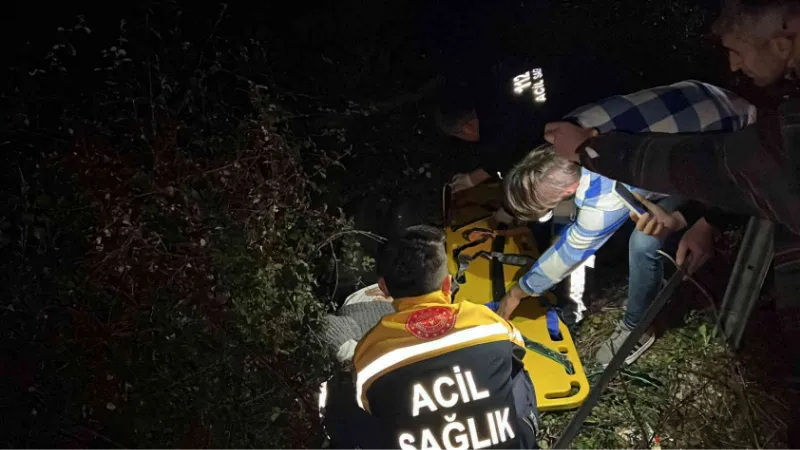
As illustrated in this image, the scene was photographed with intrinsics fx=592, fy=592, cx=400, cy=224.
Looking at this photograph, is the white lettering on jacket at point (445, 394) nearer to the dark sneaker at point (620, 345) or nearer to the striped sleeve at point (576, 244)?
the striped sleeve at point (576, 244)

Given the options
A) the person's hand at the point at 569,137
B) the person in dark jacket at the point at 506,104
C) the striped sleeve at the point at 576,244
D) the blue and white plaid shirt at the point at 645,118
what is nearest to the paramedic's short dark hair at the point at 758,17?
the person's hand at the point at 569,137

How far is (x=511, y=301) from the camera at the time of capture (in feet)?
9.92

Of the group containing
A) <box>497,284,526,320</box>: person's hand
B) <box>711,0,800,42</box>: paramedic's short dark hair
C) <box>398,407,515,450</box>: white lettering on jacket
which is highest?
<box>711,0,800,42</box>: paramedic's short dark hair

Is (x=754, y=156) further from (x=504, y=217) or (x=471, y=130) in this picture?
→ (x=471, y=130)

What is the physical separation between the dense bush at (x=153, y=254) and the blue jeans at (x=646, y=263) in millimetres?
1569

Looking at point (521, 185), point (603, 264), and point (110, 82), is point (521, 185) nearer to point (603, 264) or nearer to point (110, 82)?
point (603, 264)

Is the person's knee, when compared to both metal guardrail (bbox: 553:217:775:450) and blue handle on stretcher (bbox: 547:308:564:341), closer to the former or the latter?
metal guardrail (bbox: 553:217:775:450)

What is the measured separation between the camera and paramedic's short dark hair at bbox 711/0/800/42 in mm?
1412

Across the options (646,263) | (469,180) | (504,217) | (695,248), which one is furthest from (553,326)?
(469,180)

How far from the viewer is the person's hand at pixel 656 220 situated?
2477mm

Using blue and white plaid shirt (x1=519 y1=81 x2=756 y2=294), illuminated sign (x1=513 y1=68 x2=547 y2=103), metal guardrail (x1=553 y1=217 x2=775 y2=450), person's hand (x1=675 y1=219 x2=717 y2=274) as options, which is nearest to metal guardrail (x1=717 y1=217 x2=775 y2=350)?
metal guardrail (x1=553 y1=217 x2=775 y2=450)

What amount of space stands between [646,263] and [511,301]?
0.68 m

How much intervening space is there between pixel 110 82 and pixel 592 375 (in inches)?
121

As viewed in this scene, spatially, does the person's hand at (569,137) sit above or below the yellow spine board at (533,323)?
above
